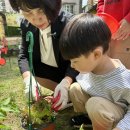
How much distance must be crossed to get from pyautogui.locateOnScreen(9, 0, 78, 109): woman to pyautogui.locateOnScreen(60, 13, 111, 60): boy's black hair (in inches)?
16.1

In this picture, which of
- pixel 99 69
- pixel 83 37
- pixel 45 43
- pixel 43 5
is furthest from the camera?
pixel 45 43

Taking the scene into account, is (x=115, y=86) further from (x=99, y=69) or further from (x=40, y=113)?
(x=40, y=113)

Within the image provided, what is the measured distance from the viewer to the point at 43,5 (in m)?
1.99

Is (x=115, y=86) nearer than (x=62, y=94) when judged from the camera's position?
Yes

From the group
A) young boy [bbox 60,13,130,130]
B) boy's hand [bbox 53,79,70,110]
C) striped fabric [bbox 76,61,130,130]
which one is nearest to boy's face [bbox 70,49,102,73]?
young boy [bbox 60,13,130,130]

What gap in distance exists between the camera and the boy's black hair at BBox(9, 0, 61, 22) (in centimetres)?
196

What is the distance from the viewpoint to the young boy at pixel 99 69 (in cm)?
162

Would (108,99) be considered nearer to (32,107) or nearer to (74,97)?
(74,97)

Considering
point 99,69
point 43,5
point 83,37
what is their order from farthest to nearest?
point 43,5, point 99,69, point 83,37

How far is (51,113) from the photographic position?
1910 millimetres

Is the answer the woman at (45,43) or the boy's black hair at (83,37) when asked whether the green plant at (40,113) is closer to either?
the woman at (45,43)

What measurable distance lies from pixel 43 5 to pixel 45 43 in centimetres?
48

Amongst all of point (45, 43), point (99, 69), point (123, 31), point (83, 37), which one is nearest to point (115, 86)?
point (99, 69)

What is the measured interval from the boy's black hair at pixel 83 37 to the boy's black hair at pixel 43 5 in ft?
1.28
